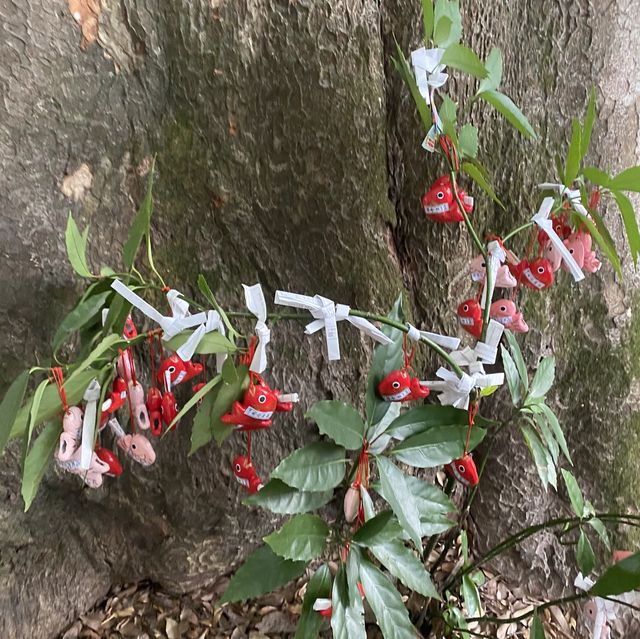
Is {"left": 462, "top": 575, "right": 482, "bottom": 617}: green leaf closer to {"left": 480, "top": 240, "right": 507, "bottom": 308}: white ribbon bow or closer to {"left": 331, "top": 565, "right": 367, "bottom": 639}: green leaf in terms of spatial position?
{"left": 331, "top": 565, "right": 367, "bottom": 639}: green leaf

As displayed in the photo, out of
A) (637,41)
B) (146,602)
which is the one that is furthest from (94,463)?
(637,41)

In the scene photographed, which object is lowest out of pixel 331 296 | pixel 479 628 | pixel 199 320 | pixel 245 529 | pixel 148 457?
pixel 479 628

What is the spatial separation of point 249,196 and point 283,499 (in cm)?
55

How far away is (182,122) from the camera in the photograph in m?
1.02

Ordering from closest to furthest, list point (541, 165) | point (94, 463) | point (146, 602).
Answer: point (94, 463) → point (541, 165) → point (146, 602)

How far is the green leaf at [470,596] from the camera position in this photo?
→ 3.56 ft

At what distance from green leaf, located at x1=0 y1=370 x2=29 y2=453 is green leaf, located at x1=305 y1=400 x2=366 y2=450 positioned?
0.33 meters

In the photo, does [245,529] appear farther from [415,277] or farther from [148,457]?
[415,277]

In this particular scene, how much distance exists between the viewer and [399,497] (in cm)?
72

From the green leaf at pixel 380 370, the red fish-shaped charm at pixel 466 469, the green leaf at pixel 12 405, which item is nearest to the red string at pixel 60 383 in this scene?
the green leaf at pixel 12 405

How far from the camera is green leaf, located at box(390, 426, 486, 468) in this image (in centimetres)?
78

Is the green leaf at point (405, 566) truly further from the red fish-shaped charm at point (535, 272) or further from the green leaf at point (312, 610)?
the red fish-shaped charm at point (535, 272)

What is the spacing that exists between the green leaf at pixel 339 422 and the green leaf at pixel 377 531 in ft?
0.30

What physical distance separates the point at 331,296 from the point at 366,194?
20 centimetres
